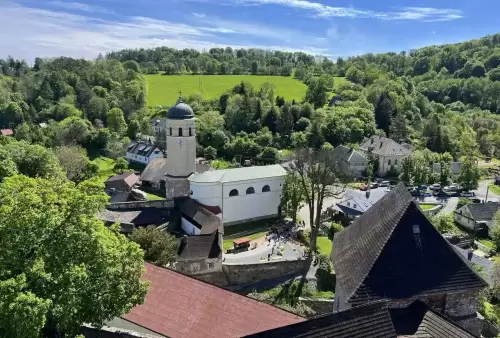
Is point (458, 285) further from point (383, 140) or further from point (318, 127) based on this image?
point (318, 127)

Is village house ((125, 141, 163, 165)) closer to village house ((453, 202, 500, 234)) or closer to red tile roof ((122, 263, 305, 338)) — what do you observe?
village house ((453, 202, 500, 234))

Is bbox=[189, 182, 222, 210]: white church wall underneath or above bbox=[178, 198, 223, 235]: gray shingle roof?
above

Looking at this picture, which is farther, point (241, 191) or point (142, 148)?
point (142, 148)

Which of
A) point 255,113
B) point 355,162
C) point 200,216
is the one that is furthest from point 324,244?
point 255,113

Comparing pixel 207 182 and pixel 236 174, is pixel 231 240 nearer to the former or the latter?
pixel 207 182

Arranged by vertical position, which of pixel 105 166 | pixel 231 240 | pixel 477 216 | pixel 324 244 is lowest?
pixel 105 166

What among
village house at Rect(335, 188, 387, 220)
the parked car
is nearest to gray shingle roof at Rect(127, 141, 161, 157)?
village house at Rect(335, 188, 387, 220)

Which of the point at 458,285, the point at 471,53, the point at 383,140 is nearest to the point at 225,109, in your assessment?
the point at 383,140
